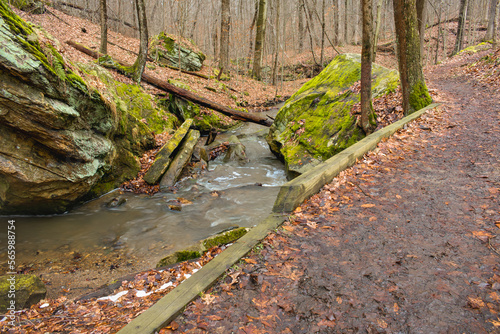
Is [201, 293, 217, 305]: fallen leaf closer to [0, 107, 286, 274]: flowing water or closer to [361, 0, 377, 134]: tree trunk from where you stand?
[0, 107, 286, 274]: flowing water

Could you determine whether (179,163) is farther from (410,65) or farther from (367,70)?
(410,65)

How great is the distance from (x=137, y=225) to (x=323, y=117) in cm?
628

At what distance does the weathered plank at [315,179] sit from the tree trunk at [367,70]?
152cm

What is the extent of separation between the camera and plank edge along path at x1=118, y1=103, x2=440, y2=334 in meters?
2.00

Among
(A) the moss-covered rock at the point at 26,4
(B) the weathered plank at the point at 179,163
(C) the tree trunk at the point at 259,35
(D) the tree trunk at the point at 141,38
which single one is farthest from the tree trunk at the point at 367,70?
(A) the moss-covered rock at the point at 26,4

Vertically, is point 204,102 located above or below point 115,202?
above

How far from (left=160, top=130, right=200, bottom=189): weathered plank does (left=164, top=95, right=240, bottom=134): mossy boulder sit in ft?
13.2

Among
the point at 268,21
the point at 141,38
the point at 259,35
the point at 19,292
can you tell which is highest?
the point at 268,21

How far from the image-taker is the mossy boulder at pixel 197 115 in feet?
42.1

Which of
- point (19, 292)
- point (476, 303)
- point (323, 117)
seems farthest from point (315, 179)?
point (323, 117)

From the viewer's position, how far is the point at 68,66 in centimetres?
616

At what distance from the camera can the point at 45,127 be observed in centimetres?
546

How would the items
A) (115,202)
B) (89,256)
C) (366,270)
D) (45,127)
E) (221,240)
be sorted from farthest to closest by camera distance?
(115,202) → (45,127) → (89,256) → (221,240) → (366,270)

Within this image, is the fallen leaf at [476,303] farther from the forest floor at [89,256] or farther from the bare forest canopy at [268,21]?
the bare forest canopy at [268,21]
